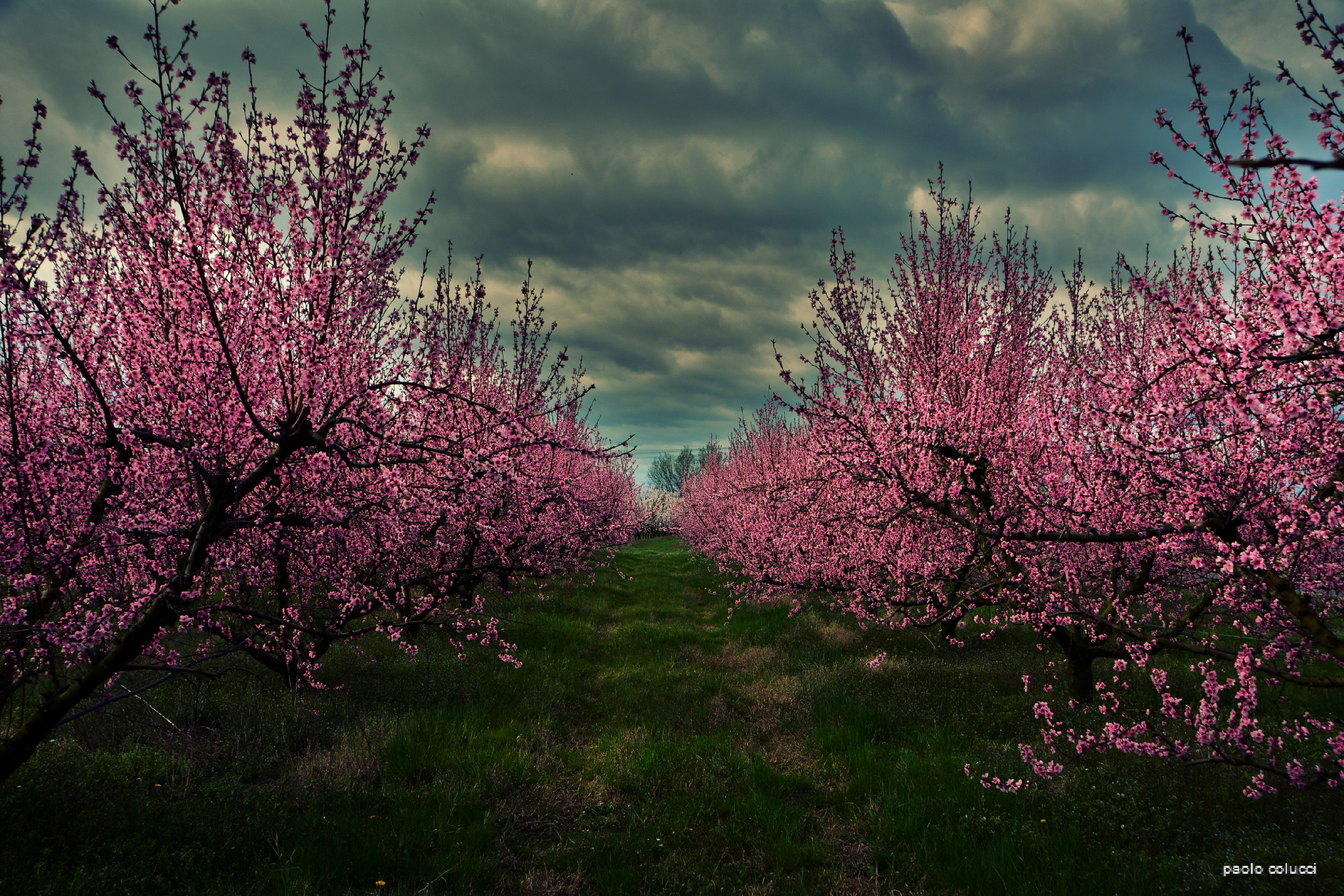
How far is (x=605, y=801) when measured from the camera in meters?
5.99

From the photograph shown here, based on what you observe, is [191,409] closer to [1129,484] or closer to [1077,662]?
[1129,484]

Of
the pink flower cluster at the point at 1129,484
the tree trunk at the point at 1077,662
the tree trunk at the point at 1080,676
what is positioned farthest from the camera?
the tree trunk at the point at 1080,676

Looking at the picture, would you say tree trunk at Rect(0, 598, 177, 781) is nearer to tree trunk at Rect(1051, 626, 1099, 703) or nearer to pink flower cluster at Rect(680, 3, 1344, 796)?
pink flower cluster at Rect(680, 3, 1344, 796)

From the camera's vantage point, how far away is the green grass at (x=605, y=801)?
14.4 ft

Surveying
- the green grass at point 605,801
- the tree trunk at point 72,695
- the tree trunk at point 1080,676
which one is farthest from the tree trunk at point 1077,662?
the tree trunk at point 72,695

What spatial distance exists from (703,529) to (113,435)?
29927 millimetres

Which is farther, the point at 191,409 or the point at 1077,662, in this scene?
the point at 1077,662

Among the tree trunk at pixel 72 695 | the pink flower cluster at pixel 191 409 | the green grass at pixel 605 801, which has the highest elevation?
the pink flower cluster at pixel 191 409

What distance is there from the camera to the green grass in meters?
4.39

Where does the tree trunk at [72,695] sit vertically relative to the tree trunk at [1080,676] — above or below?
above

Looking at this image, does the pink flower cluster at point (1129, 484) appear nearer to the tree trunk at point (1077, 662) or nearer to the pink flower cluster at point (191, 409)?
the tree trunk at point (1077, 662)

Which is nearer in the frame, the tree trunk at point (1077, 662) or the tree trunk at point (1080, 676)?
the tree trunk at point (1077, 662)

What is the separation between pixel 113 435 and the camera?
164 inches

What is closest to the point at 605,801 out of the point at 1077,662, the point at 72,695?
the point at 72,695
